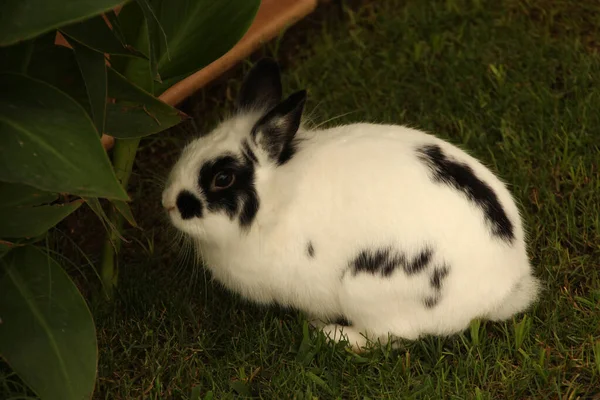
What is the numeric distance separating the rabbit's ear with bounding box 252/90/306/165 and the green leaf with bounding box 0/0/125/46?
0.76 m

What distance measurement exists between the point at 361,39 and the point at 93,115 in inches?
91.4

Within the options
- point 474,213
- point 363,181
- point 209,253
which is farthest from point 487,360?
point 209,253

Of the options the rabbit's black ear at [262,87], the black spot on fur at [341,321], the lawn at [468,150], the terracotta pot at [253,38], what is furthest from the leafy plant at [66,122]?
the terracotta pot at [253,38]

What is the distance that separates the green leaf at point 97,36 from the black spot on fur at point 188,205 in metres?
0.50

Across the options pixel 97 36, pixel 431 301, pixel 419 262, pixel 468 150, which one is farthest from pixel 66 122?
pixel 468 150

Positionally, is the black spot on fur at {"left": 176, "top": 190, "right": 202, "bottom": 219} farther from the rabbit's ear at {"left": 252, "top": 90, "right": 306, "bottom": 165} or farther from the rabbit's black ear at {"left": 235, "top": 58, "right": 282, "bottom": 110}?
the rabbit's black ear at {"left": 235, "top": 58, "right": 282, "bottom": 110}

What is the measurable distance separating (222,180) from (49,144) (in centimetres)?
71

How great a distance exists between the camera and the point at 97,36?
2.09 metres

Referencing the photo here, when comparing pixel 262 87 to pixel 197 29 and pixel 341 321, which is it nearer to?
pixel 197 29

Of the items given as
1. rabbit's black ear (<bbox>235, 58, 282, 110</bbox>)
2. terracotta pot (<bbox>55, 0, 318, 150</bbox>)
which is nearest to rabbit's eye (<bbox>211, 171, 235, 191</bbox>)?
rabbit's black ear (<bbox>235, 58, 282, 110</bbox>)

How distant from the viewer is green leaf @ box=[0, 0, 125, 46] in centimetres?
173

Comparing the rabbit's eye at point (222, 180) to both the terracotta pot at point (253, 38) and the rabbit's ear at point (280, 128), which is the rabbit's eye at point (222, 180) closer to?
the rabbit's ear at point (280, 128)

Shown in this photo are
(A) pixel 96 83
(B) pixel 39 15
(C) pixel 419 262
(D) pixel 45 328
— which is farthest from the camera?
(C) pixel 419 262

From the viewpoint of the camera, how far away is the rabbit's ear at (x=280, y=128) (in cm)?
241
